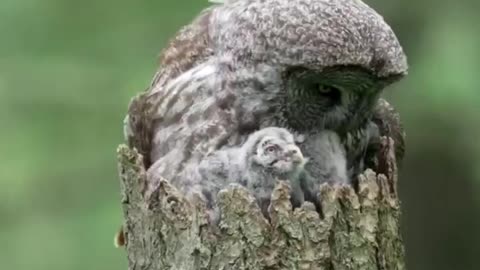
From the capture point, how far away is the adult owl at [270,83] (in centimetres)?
326

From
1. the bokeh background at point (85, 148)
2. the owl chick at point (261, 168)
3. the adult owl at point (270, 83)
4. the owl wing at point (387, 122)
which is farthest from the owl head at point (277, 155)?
the bokeh background at point (85, 148)

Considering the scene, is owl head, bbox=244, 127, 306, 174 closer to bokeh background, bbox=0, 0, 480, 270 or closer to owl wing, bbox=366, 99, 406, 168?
owl wing, bbox=366, 99, 406, 168

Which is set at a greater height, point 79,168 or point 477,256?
point 79,168

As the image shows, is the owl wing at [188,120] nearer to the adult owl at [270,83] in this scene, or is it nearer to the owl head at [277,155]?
the adult owl at [270,83]

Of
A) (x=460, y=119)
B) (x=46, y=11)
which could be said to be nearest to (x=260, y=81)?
(x=460, y=119)

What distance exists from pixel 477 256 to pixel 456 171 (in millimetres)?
448

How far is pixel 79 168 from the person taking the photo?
20.7 ft

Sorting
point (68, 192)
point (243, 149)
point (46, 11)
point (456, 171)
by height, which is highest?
point (46, 11)

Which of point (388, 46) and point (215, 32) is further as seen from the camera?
point (215, 32)

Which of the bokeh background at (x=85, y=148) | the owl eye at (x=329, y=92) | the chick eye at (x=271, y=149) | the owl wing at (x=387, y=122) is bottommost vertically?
the chick eye at (x=271, y=149)

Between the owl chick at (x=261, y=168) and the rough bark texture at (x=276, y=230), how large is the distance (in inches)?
4.8

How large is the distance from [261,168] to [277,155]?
2.2 inches

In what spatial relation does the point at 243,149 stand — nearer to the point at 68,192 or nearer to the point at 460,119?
the point at 460,119

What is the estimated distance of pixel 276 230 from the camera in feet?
9.91
